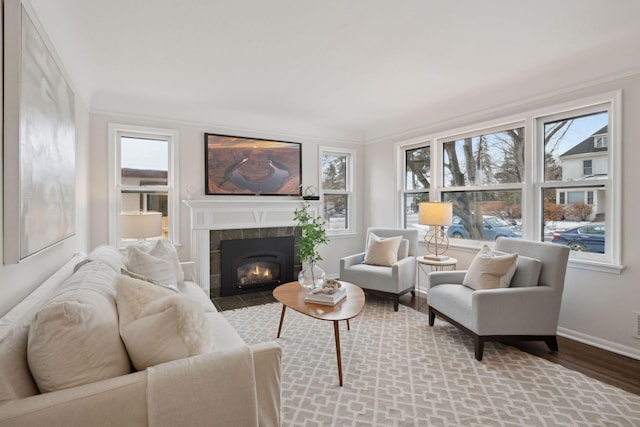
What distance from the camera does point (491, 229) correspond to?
12.4 ft

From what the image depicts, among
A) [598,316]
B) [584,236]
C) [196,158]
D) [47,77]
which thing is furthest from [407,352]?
[196,158]

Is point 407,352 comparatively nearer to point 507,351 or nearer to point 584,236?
point 507,351

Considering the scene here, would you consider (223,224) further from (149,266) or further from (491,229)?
(491,229)

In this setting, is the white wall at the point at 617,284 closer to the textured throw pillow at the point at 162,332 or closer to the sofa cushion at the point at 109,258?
the textured throw pillow at the point at 162,332

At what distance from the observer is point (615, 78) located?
2691 mm

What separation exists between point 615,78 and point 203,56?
344cm

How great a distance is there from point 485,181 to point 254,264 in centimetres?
316

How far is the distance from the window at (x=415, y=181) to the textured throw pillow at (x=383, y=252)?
0.74m

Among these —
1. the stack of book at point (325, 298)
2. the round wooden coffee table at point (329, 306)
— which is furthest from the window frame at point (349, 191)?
the stack of book at point (325, 298)

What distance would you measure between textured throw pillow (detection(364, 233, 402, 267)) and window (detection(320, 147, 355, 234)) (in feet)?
3.89

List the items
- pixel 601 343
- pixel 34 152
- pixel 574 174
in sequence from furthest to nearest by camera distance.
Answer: pixel 574 174 < pixel 601 343 < pixel 34 152

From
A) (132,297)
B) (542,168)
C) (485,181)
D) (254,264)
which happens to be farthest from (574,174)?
(254,264)

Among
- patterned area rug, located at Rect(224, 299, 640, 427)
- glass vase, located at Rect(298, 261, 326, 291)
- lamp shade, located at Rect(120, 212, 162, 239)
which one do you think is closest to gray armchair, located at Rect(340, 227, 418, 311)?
patterned area rug, located at Rect(224, 299, 640, 427)

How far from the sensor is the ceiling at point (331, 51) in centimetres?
211
